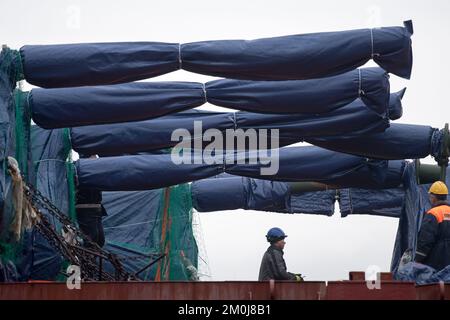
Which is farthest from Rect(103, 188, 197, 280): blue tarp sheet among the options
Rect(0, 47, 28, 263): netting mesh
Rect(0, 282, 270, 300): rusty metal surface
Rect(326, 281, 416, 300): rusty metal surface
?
Rect(326, 281, 416, 300): rusty metal surface

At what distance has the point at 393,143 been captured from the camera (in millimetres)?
15586

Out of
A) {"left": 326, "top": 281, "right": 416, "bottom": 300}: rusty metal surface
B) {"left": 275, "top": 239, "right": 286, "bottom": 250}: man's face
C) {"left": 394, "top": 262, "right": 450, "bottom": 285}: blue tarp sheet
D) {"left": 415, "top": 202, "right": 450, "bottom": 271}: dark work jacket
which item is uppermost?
{"left": 275, "top": 239, "right": 286, "bottom": 250}: man's face

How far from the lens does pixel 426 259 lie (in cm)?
1126

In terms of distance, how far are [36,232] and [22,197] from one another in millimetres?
1775

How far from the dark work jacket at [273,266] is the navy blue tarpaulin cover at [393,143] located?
204 centimetres

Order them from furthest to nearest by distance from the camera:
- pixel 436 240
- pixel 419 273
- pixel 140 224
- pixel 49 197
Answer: pixel 140 224 → pixel 49 197 → pixel 436 240 → pixel 419 273

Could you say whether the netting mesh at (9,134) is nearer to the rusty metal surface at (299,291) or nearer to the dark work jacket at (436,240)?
the rusty metal surface at (299,291)

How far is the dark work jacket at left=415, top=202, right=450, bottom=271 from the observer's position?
11.2 meters

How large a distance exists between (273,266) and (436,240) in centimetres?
314

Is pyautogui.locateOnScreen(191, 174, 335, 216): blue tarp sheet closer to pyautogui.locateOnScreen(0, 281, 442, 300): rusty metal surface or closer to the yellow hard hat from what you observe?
the yellow hard hat

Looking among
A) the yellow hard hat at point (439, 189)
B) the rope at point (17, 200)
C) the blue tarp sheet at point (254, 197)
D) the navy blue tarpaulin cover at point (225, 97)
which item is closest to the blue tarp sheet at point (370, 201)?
the blue tarp sheet at point (254, 197)

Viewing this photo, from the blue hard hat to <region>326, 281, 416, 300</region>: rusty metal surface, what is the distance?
5.59 meters

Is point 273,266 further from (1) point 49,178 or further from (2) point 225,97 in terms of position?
(1) point 49,178

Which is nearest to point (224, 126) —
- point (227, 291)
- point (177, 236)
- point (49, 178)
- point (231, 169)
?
point (231, 169)
